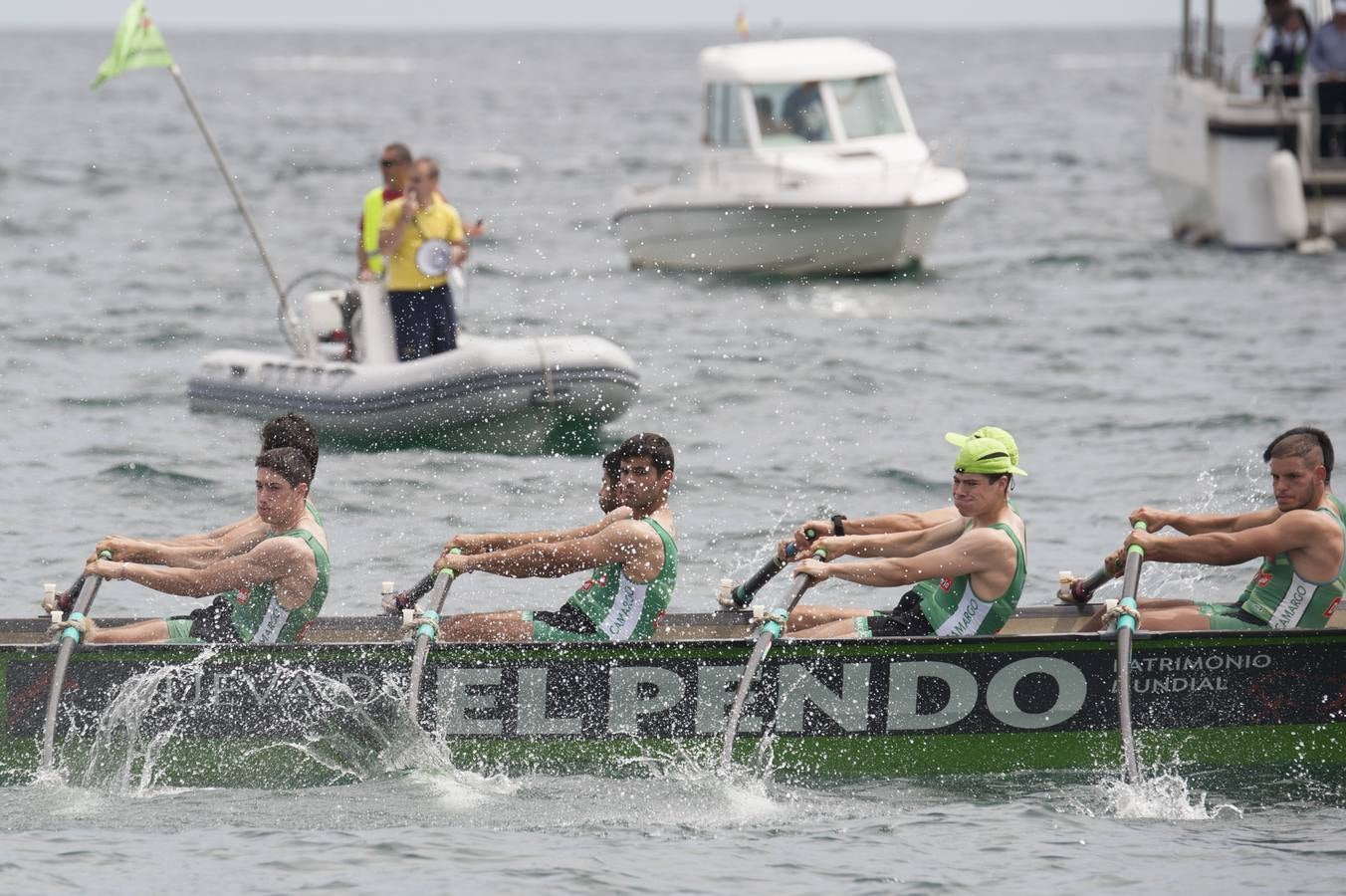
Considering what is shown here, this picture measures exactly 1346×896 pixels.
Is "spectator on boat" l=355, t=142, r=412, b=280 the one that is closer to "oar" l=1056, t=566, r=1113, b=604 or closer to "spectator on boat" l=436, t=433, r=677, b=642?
"spectator on boat" l=436, t=433, r=677, b=642

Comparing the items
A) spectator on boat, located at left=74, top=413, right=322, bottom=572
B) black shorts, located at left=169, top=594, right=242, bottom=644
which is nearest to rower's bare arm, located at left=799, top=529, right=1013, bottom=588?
spectator on boat, located at left=74, top=413, right=322, bottom=572

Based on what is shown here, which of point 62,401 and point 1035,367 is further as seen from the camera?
point 1035,367

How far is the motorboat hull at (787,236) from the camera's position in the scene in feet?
77.8

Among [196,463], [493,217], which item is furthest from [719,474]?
[493,217]

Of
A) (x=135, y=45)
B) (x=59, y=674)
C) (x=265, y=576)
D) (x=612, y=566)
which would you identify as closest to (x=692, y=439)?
(x=135, y=45)

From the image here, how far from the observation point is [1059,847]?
861 cm

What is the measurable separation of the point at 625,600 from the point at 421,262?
6.44 metres

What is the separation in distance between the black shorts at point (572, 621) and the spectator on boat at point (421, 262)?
6.19 metres

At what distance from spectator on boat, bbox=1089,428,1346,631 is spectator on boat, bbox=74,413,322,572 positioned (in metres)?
3.79

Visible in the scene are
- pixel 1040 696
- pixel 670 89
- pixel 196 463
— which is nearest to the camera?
pixel 1040 696

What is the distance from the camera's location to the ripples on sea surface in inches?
336

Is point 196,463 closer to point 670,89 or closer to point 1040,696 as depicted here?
point 1040,696

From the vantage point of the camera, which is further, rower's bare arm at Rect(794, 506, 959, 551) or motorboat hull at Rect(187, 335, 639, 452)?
motorboat hull at Rect(187, 335, 639, 452)

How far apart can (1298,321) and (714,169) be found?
6.93 m
